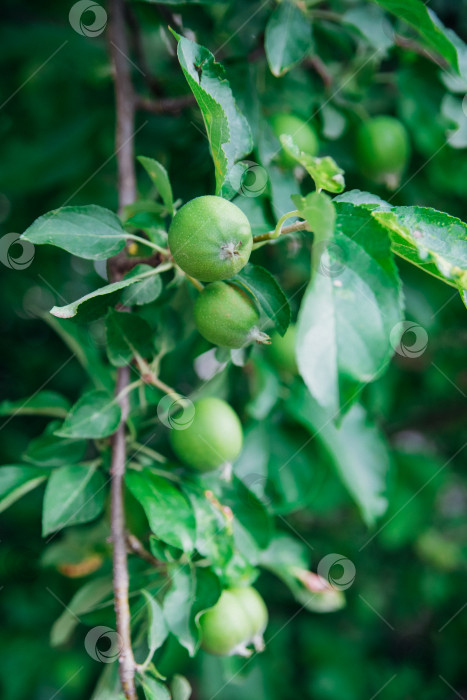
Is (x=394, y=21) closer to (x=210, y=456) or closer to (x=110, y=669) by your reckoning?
(x=210, y=456)

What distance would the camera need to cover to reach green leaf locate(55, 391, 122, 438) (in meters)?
0.69

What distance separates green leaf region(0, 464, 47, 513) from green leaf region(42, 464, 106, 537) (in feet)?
0.23

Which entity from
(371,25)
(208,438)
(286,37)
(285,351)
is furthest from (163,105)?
(208,438)

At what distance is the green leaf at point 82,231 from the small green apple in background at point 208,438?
0.24 meters

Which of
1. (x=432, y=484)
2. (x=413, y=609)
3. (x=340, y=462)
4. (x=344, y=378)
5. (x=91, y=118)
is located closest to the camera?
(x=344, y=378)

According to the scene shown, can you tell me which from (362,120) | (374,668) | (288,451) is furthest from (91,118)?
(374,668)

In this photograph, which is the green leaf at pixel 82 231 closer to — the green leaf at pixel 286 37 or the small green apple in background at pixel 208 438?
the small green apple in background at pixel 208 438

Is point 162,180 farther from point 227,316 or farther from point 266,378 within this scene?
point 266,378

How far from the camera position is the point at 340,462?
3.29 feet

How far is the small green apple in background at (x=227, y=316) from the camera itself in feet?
1.94

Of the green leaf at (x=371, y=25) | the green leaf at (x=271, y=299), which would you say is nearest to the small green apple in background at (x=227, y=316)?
the green leaf at (x=271, y=299)

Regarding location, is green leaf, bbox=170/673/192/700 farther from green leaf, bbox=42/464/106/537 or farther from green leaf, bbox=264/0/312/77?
green leaf, bbox=264/0/312/77

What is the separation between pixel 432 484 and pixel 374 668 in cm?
60

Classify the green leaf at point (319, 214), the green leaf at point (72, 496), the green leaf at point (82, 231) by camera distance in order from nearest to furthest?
the green leaf at point (319, 214) < the green leaf at point (82, 231) < the green leaf at point (72, 496)
